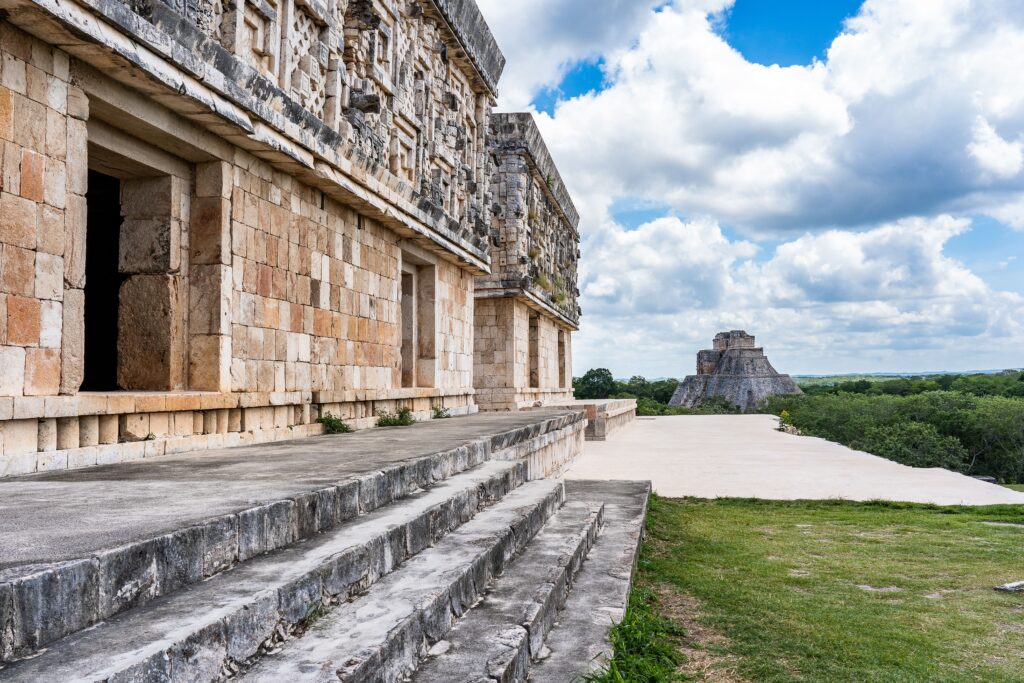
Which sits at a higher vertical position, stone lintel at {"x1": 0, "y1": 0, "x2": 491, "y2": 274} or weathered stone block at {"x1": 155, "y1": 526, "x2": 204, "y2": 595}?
stone lintel at {"x1": 0, "y1": 0, "x2": 491, "y2": 274}

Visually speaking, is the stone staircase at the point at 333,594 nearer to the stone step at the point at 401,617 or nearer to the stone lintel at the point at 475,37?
the stone step at the point at 401,617

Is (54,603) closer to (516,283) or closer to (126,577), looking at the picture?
(126,577)

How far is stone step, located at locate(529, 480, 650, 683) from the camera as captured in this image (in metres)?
2.68

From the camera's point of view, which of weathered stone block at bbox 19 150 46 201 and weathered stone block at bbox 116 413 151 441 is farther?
weathered stone block at bbox 116 413 151 441

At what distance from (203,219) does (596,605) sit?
12.9ft

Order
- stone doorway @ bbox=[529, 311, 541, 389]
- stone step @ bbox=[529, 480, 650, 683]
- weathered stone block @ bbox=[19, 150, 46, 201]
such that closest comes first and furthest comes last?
stone step @ bbox=[529, 480, 650, 683], weathered stone block @ bbox=[19, 150, 46, 201], stone doorway @ bbox=[529, 311, 541, 389]

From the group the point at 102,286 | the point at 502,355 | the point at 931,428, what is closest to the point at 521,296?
the point at 502,355

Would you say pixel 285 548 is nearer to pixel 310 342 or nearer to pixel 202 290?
pixel 202 290

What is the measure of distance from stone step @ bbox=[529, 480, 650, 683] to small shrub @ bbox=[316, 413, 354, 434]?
8.59 ft

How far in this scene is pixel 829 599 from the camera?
4.14m

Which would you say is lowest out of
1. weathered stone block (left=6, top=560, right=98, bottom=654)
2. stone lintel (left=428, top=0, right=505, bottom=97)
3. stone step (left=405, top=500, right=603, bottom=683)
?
stone step (left=405, top=500, right=603, bottom=683)

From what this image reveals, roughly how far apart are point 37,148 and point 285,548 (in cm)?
267

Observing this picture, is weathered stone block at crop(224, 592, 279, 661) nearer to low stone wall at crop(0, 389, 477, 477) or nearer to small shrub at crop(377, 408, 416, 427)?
low stone wall at crop(0, 389, 477, 477)

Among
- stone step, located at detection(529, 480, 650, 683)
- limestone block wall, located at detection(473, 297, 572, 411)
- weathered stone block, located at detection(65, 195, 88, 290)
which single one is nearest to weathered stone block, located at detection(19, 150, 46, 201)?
weathered stone block, located at detection(65, 195, 88, 290)
